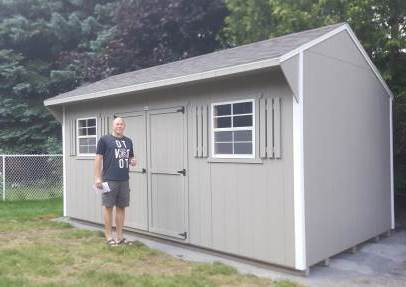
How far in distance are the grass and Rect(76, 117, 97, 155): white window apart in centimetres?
153

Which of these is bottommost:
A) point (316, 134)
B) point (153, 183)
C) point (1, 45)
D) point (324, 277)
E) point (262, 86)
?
point (324, 277)

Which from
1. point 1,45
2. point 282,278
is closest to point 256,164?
point 282,278

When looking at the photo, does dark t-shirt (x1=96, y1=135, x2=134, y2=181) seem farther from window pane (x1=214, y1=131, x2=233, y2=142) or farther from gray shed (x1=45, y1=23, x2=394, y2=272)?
window pane (x1=214, y1=131, x2=233, y2=142)

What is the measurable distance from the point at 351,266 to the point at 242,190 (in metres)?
1.54

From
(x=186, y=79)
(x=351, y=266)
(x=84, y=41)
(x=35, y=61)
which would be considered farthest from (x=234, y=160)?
(x=35, y=61)

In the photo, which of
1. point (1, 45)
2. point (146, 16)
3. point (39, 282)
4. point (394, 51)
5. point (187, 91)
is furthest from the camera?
point (1, 45)

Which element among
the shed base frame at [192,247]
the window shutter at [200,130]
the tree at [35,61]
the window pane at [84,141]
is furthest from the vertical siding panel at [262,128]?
the tree at [35,61]

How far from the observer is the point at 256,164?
549 cm

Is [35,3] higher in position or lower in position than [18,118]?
higher

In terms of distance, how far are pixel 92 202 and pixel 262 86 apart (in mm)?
4151

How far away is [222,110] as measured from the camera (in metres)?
5.92

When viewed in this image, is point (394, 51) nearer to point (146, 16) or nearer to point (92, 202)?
point (92, 202)

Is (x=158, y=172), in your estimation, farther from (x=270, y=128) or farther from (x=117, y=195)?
(x=270, y=128)

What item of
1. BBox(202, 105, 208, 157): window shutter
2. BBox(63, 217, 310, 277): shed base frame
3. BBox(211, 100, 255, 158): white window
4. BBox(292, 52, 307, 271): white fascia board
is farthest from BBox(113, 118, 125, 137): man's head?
BBox(292, 52, 307, 271): white fascia board
